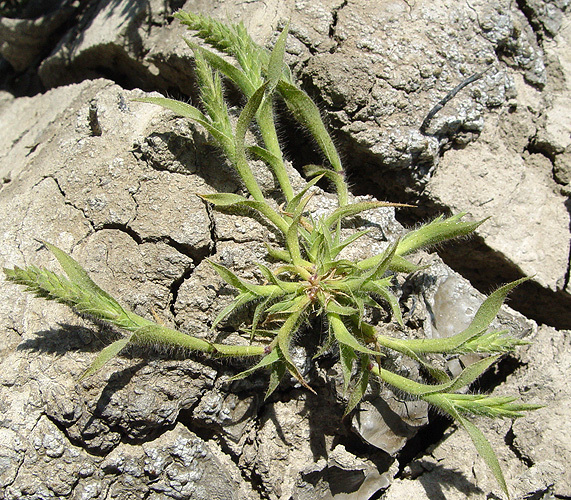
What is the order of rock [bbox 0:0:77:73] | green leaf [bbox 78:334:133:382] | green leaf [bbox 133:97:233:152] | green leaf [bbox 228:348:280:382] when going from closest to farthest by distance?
green leaf [bbox 78:334:133:382] → green leaf [bbox 228:348:280:382] → green leaf [bbox 133:97:233:152] → rock [bbox 0:0:77:73]

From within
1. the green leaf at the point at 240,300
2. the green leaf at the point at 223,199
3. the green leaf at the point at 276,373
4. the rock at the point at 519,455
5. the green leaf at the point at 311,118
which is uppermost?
the green leaf at the point at 311,118

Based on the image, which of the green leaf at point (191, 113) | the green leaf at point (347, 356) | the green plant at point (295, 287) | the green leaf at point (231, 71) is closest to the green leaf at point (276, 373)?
the green plant at point (295, 287)

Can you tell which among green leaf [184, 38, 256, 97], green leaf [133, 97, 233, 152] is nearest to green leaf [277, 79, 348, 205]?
green leaf [184, 38, 256, 97]

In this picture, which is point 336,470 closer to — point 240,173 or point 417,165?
point 240,173

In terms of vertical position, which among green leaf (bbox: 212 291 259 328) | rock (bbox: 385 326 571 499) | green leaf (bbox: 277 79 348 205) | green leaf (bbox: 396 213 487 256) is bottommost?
rock (bbox: 385 326 571 499)

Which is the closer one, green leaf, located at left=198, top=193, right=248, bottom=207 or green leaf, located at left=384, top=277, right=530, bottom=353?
green leaf, located at left=384, top=277, right=530, bottom=353

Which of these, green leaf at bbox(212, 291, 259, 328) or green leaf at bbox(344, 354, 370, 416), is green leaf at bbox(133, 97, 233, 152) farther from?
green leaf at bbox(344, 354, 370, 416)

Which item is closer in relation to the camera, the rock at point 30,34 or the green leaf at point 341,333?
the green leaf at point 341,333

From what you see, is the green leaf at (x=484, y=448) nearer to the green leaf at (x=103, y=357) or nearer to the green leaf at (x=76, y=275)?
the green leaf at (x=103, y=357)
